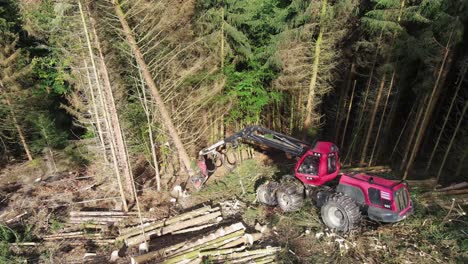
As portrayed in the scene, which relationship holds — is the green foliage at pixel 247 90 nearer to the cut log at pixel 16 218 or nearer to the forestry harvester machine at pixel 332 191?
the forestry harvester machine at pixel 332 191

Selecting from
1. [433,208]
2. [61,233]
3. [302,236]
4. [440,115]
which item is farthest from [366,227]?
[440,115]

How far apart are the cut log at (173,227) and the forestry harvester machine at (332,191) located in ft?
5.25

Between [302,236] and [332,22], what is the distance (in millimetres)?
7369

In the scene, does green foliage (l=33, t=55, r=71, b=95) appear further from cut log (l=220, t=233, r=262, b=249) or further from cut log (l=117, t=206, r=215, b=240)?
cut log (l=220, t=233, r=262, b=249)

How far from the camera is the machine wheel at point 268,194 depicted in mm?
8258

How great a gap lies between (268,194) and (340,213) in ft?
7.23

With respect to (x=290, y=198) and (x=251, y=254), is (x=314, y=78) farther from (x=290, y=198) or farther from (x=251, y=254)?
(x=251, y=254)

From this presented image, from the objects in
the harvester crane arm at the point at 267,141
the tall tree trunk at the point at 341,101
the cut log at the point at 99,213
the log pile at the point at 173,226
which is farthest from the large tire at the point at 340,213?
the tall tree trunk at the point at 341,101

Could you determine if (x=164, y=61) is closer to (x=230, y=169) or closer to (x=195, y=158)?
(x=195, y=158)

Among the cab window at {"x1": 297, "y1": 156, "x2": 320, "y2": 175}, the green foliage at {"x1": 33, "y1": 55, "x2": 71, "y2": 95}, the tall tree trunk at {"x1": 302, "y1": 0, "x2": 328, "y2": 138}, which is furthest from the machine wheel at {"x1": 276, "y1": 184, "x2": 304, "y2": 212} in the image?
the green foliage at {"x1": 33, "y1": 55, "x2": 71, "y2": 95}

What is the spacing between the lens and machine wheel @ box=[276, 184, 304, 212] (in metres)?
7.61

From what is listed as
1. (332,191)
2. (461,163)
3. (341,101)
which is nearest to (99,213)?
(332,191)

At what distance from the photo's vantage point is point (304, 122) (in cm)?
1198

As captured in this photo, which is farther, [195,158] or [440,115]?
[440,115]
